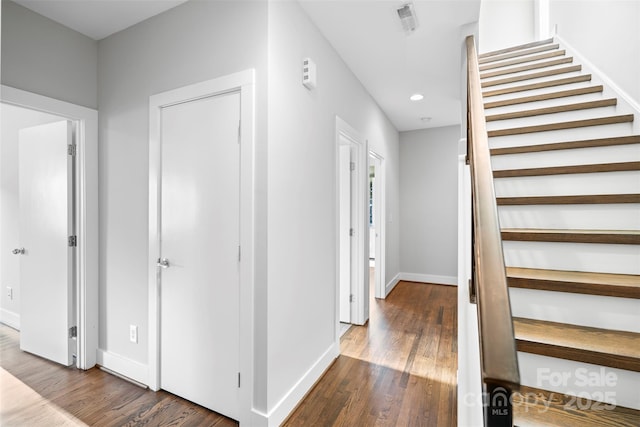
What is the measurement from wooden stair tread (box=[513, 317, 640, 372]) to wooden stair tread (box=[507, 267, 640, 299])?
17cm

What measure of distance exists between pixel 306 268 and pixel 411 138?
4.04 metres

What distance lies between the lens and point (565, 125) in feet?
6.73

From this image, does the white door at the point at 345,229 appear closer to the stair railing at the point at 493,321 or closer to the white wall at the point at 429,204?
the white wall at the point at 429,204

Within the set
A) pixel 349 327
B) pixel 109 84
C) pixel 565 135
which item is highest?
pixel 109 84

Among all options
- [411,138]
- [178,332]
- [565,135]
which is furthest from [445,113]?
[178,332]

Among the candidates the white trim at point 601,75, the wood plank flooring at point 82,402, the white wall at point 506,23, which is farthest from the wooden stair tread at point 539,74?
the wood plank flooring at point 82,402

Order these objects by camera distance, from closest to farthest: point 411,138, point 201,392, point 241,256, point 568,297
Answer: point 568,297, point 241,256, point 201,392, point 411,138

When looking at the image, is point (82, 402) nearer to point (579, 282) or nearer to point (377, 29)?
point (579, 282)

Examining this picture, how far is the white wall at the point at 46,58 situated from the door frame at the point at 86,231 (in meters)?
0.17

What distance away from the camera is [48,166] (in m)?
2.48

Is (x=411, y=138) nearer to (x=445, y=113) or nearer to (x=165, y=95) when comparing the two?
(x=445, y=113)

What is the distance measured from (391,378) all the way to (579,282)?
1.48 metres

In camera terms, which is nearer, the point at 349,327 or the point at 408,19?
the point at 408,19

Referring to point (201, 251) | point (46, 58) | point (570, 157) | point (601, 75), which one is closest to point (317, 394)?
point (201, 251)
